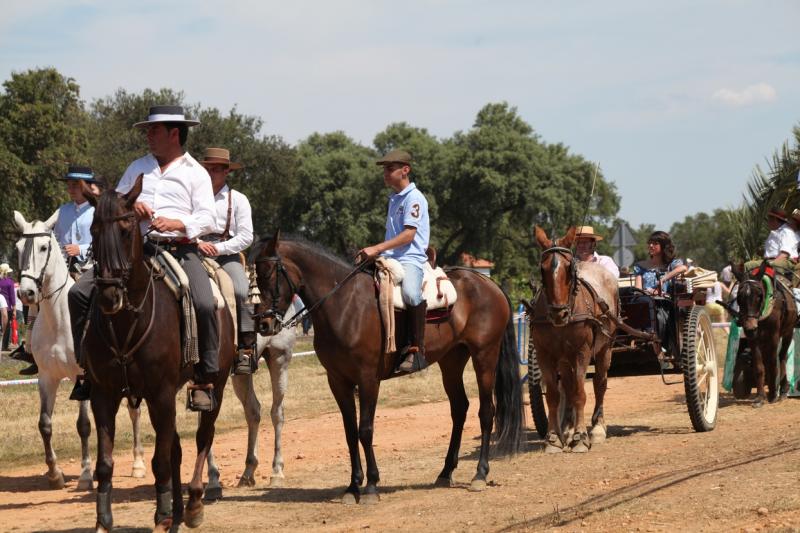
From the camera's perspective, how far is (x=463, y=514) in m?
8.90

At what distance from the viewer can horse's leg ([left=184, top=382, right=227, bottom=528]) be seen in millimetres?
8820

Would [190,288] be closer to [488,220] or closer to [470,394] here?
[470,394]

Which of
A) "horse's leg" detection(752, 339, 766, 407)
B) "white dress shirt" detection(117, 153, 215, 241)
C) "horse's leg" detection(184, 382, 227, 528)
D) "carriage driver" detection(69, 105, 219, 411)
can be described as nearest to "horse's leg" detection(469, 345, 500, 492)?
"horse's leg" detection(184, 382, 227, 528)

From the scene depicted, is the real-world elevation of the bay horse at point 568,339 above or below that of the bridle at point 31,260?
below

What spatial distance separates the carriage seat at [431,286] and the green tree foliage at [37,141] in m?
34.6

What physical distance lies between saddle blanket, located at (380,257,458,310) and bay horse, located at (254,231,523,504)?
6.9 inches

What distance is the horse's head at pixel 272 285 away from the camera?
373 inches

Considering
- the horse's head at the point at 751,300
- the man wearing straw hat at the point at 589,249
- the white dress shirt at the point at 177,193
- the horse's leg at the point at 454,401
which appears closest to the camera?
the white dress shirt at the point at 177,193

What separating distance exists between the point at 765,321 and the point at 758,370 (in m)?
0.72

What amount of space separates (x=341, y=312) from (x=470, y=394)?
33.5ft

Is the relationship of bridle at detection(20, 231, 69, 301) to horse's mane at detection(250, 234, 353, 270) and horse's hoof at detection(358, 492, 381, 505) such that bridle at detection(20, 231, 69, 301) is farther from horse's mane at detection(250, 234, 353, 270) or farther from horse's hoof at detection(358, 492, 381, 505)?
horse's hoof at detection(358, 492, 381, 505)

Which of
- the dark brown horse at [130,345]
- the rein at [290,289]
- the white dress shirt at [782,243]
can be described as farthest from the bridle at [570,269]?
the white dress shirt at [782,243]

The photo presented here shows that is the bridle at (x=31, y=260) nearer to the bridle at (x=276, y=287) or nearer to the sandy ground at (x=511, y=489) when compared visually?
the sandy ground at (x=511, y=489)

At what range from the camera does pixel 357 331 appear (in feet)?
32.5
